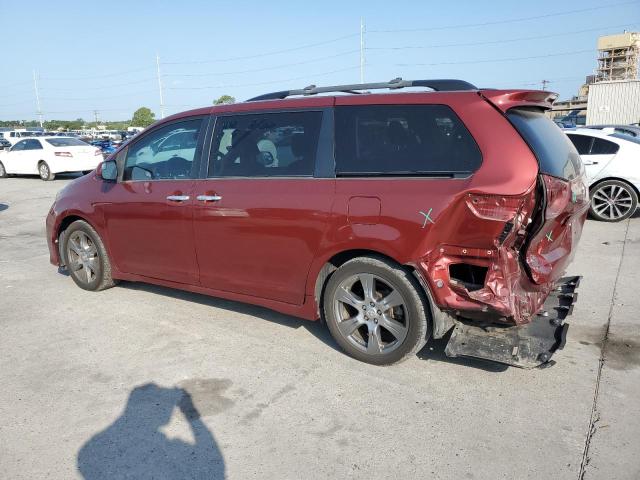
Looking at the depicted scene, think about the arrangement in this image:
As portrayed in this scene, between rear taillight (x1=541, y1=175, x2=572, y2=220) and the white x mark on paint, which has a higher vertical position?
rear taillight (x1=541, y1=175, x2=572, y2=220)

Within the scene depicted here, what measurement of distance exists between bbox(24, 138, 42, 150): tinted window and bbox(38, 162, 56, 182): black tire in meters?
0.59

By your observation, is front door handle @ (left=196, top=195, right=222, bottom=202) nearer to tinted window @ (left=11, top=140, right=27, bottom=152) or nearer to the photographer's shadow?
the photographer's shadow

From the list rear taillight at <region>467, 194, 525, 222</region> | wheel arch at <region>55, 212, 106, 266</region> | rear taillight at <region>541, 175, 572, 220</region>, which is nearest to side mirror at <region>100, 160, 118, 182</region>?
wheel arch at <region>55, 212, 106, 266</region>

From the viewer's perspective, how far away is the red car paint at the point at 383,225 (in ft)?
10.5

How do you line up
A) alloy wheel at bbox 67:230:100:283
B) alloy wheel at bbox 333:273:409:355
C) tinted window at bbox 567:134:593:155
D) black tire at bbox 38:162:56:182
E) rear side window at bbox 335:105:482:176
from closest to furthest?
rear side window at bbox 335:105:482:176 < alloy wheel at bbox 333:273:409:355 < alloy wheel at bbox 67:230:100:283 < tinted window at bbox 567:134:593:155 < black tire at bbox 38:162:56:182

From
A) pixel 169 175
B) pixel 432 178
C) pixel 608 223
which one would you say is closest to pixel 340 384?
pixel 432 178

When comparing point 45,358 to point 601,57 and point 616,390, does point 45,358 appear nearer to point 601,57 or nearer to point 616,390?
point 616,390

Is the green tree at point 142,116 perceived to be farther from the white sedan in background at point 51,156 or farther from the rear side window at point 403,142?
the rear side window at point 403,142

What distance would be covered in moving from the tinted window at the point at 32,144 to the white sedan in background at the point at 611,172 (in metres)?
16.3

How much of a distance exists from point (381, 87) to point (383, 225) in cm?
116

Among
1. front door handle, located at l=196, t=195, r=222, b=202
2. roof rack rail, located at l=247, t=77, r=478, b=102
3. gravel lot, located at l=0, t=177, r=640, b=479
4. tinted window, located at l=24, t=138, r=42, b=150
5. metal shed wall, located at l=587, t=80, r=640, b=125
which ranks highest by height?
metal shed wall, located at l=587, t=80, r=640, b=125

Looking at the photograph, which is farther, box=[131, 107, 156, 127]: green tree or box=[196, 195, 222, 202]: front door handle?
box=[131, 107, 156, 127]: green tree

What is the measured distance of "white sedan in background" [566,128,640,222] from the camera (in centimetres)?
881

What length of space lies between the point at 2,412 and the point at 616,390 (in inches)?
152
